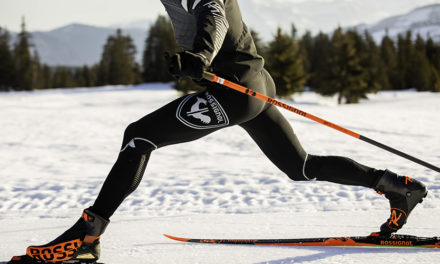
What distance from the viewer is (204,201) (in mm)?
3721

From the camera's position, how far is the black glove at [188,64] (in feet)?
5.06

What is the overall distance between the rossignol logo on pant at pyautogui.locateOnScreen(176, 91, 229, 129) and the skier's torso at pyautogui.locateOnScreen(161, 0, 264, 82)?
0.16 meters

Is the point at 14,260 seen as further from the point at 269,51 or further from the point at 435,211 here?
the point at 269,51

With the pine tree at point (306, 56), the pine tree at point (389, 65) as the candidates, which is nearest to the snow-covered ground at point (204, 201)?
the pine tree at point (306, 56)

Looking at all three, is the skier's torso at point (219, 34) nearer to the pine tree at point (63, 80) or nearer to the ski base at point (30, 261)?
the ski base at point (30, 261)

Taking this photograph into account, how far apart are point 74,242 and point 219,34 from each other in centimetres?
127

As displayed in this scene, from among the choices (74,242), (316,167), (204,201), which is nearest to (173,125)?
(74,242)

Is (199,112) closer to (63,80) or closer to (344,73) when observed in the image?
(344,73)

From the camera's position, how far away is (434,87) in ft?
131

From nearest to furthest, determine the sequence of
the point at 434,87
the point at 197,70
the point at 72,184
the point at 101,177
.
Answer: the point at 197,70 < the point at 72,184 < the point at 101,177 < the point at 434,87

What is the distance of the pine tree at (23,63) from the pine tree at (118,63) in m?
9.02

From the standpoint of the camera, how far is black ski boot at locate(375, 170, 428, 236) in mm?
2189

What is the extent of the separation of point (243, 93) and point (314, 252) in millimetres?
1072

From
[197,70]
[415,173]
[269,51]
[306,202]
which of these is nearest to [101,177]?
[306,202]
